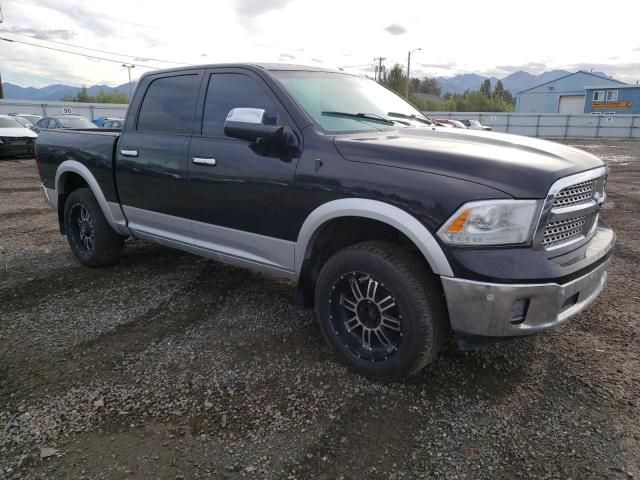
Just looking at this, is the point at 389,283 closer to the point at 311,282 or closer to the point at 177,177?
the point at 311,282

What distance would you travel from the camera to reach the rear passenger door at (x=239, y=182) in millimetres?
3318

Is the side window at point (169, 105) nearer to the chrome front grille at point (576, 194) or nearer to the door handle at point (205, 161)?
the door handle at point (205, 161)

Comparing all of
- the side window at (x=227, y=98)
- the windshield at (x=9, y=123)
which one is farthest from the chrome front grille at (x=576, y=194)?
the windshield at (x=9, y=123)

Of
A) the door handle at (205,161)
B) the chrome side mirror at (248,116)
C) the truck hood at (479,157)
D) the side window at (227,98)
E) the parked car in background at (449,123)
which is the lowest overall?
the door handle at (205,161)

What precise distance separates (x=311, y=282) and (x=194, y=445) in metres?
1.28

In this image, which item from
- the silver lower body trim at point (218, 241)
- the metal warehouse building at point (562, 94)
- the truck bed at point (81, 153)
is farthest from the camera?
the metal warehouse building at point (562, 94)

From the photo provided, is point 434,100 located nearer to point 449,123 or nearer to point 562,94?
point 562,94

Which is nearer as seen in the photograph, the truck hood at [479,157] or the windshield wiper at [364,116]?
the truck hood at [479,157]

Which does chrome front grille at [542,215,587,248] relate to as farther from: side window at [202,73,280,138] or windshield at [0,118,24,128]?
windshield at [0,118,24,128]

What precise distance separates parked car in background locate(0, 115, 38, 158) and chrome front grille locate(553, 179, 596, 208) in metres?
17.3

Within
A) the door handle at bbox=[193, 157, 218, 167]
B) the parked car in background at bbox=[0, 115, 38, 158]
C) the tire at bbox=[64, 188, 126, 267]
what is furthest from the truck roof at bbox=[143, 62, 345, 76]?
the parked car in background at bbox=[0, 115, 38, 158]

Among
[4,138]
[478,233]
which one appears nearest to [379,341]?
[478,233]

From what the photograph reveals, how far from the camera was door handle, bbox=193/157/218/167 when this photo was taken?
3652mm

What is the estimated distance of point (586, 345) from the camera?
350 cm
